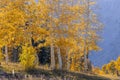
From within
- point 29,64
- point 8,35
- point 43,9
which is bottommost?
point 29,64

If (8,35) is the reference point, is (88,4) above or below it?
above

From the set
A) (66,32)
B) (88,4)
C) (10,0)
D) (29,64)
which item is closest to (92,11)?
(88,4)

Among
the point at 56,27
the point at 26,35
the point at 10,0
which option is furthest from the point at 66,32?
the point at 10,0

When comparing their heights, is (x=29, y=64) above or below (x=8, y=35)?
below

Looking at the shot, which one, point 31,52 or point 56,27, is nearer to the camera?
point 31,52

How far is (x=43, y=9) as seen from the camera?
114 feet

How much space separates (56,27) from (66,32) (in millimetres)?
1127

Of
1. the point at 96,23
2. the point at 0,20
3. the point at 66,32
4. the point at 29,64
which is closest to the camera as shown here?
the point at 29,64

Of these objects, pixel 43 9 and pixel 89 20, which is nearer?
pixel 43 9

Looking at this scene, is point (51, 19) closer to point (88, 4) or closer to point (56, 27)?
point (56, 27)

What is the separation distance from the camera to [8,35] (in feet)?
111

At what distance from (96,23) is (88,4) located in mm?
2145

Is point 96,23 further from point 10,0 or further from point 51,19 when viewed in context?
point 10,0

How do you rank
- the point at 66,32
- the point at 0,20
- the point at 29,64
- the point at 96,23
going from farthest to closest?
the point at 96,23
the point at 66,32
the point at 0,20
the point at 29,64
